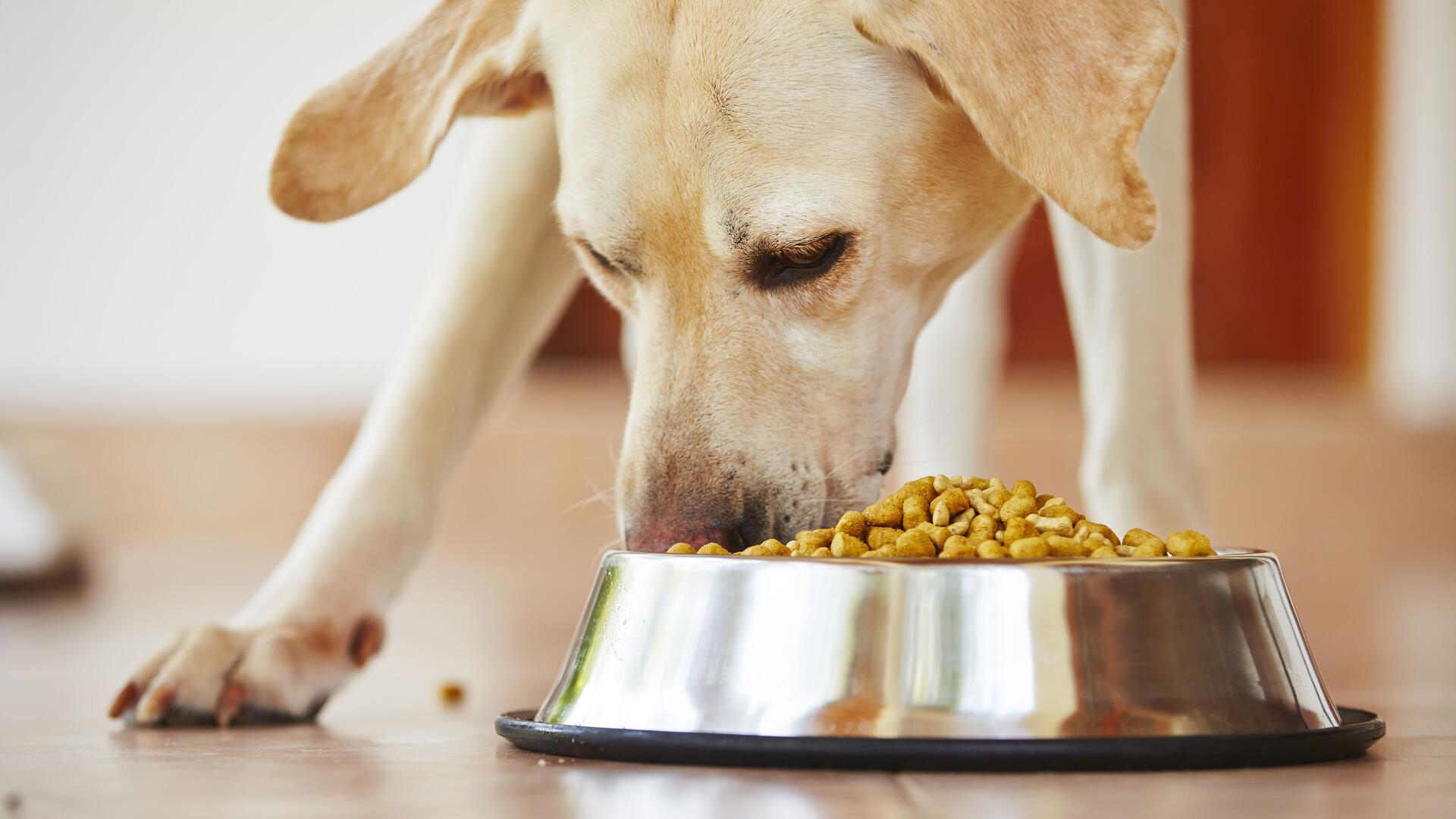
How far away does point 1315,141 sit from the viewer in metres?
8.85

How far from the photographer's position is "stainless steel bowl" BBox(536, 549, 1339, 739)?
1.25m

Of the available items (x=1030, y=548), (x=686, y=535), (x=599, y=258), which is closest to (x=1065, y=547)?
(x=1030, y=548)

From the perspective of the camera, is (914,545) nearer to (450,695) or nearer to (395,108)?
(450,695)

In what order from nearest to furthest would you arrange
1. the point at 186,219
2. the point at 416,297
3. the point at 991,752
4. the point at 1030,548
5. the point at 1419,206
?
the point at 991,752 → the point at 1030,548 → the point at 186,219 → the point at 416,297 → the point at 1419,206

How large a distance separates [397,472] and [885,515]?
78 centimetres

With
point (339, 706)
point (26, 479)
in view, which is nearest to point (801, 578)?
point (339, 706)

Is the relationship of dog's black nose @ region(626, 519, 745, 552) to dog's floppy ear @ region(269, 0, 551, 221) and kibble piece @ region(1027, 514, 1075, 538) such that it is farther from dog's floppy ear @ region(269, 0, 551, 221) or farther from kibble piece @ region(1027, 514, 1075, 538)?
dog's floppy ear @ region(269, 0, 551, 221)

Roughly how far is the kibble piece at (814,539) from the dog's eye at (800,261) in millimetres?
407

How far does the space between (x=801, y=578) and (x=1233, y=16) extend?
839 cm

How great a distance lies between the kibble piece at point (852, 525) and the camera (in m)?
1.49

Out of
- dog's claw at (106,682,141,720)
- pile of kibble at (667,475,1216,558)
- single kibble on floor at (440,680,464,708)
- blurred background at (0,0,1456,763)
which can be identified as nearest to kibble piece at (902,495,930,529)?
pile of kibble at (667,475,1216,558)

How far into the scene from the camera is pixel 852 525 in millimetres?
1497

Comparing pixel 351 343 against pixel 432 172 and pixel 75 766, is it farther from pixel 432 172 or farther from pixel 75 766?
pixel 75 766

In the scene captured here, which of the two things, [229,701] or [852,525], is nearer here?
[852,525]
